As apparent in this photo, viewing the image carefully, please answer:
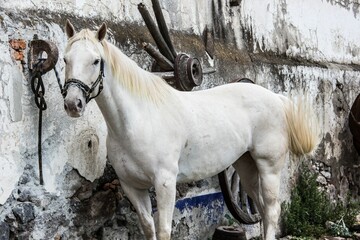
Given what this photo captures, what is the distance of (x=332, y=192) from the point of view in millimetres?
6926

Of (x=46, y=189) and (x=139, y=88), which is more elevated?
(x=139, y=88)

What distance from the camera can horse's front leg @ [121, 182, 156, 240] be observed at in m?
3.50

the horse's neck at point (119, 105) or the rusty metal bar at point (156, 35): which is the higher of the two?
the rusty metal bar at point (156, 35)

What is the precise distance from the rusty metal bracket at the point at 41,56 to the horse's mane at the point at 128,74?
36cm

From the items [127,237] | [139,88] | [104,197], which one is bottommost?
[127,237]

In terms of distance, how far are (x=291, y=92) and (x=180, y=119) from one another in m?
3.15

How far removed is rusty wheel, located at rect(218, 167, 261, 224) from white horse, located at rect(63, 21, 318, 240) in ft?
1.59

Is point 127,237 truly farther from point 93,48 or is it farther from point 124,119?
point 93,48

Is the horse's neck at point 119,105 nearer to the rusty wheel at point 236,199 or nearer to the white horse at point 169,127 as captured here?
the white horse at point 169,127

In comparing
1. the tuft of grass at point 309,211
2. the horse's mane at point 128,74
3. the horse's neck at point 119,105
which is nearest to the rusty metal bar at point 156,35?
the horse's mane at point 128,74

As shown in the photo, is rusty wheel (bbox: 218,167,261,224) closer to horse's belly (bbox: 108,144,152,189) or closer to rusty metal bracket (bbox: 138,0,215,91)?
rusty metal bracket (bbox: 138,0,215,91)

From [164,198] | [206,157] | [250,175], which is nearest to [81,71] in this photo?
[164,198]

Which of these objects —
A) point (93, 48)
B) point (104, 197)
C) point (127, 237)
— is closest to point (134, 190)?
point (104, 197)

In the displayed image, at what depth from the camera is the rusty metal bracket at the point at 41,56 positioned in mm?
3252
